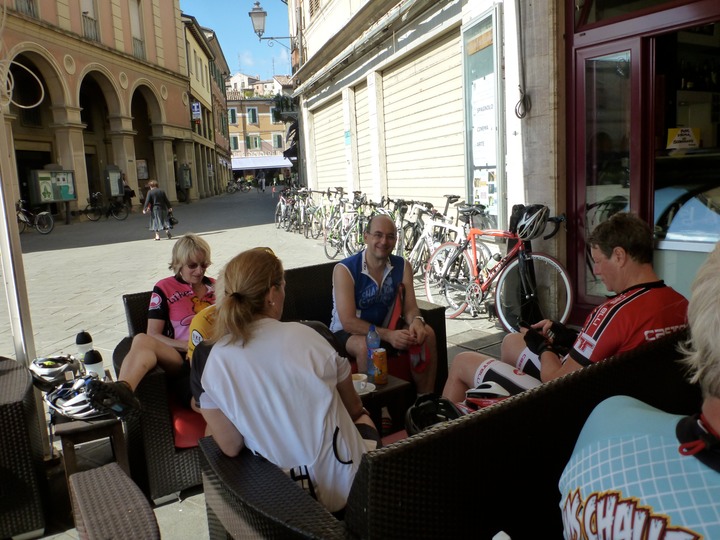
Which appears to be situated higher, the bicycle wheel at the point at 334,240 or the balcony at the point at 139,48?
the balcony at the point at 139,48

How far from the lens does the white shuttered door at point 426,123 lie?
782 centimetres

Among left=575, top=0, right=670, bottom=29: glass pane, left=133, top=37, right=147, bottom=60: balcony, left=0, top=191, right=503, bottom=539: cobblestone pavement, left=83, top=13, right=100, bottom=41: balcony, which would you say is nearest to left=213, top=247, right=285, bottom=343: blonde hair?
left=0, top=191, right=503, bottom=539: cobblestone pavement

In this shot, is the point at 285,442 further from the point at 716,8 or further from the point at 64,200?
the point at 64,200

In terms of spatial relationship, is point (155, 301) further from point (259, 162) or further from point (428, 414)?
point (259, 162)

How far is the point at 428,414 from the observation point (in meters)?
2.19

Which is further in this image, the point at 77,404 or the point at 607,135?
the point at 607,135

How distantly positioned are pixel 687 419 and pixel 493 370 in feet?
4.90

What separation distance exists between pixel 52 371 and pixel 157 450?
2.23ft

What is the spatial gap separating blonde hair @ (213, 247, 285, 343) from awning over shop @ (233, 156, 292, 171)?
69.8m

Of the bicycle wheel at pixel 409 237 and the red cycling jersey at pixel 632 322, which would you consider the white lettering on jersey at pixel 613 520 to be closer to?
the red cycling jersey at pixel 632 322

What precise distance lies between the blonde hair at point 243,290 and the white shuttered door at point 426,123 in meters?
6.03

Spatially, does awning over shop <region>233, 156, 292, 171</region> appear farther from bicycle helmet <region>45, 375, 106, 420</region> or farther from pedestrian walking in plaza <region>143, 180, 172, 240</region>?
bicycle helmet <region>45, 375, 106, 420</region>

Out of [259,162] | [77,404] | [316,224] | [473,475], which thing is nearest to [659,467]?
[473,475]

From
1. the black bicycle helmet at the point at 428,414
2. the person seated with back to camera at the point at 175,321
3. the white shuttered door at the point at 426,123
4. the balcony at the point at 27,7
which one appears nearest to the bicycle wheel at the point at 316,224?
the white shuttered door at the point at 426,123
